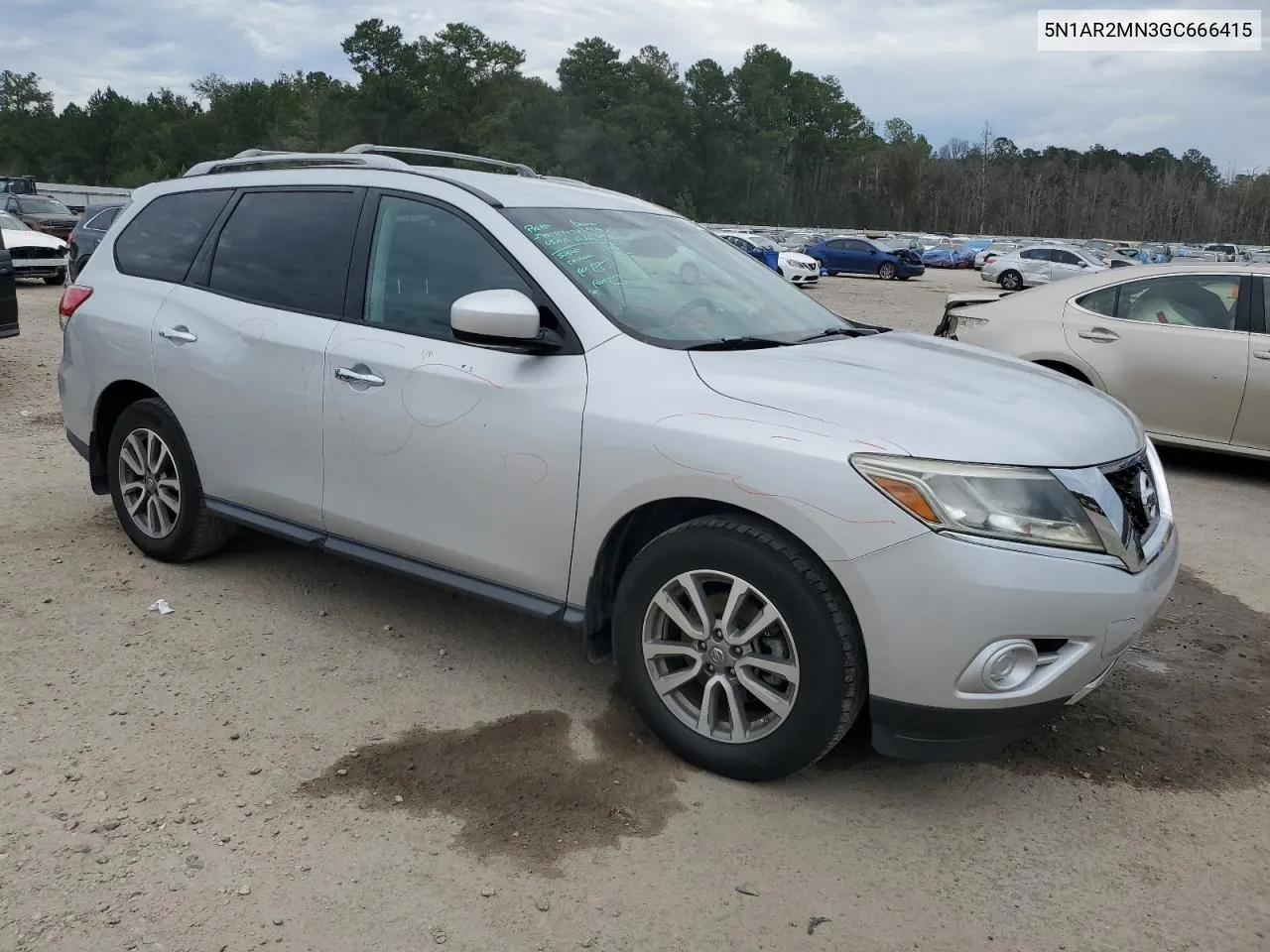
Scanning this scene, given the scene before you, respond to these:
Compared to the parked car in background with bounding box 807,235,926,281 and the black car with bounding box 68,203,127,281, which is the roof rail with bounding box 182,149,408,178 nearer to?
the black car with bounding box 68,203,127,281

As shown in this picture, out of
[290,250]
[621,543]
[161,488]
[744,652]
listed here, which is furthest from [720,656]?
[161,488]

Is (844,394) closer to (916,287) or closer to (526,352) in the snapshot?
(526,352)

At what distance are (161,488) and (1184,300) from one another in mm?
6651

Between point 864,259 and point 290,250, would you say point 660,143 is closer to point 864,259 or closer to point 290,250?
point 864,259

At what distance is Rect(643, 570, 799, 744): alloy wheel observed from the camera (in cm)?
296

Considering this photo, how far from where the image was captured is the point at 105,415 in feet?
16.1

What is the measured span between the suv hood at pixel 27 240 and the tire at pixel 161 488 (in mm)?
16239

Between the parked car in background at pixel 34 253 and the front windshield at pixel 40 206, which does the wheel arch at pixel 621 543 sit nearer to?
the parked car in background at pixel 34 253

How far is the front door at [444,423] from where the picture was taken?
11.0ft

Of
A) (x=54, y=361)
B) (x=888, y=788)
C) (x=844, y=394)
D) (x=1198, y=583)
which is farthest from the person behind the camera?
(x=54, y=361)

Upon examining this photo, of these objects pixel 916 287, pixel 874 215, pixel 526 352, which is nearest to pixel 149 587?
pixel 526 352

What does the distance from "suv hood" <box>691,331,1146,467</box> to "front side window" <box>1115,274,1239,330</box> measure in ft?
14.2

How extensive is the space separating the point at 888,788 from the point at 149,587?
3277 mm

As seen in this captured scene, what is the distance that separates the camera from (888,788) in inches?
Answer: 126
